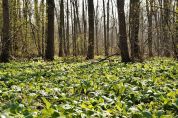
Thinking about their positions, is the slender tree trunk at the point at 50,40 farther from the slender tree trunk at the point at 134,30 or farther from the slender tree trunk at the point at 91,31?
the slender tree trunk at the point at 134,30

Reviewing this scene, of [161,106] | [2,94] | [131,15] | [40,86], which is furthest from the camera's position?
[131,15]

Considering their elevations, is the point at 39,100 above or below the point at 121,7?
below

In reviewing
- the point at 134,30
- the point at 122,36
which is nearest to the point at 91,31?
the point at 134,30

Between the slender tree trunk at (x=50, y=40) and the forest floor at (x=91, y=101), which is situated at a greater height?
the slender tree trunk at (x=50, y=40)

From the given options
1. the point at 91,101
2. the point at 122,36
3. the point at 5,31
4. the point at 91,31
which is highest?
the point at 91,31

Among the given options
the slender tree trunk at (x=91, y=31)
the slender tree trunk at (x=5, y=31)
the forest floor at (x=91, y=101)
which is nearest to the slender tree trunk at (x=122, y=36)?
the slender tree trunk at (x=91, y=31)

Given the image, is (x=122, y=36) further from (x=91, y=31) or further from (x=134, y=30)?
(x=91, y=31)

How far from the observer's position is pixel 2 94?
640 centimetres

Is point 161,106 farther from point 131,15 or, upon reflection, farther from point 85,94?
point 131,15

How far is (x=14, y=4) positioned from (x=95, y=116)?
72.4ft

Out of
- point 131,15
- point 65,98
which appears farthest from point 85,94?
point 131,15

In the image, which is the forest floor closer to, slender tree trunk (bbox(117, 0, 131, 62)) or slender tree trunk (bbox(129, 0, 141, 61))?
slender tree trunk (bbox(117, 0, 131, 62))

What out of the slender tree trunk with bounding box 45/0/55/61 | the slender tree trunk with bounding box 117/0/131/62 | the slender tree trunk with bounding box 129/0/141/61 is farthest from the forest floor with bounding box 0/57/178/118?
the slender tree trunk with bounding box 45/0/55/61

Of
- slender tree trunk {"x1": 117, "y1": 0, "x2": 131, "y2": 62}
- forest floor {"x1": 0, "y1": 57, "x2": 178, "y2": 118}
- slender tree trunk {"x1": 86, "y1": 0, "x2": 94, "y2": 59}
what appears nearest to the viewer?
forest floor {"x1": 0, "y1": 57, "x2": 178, "y2": 118}
